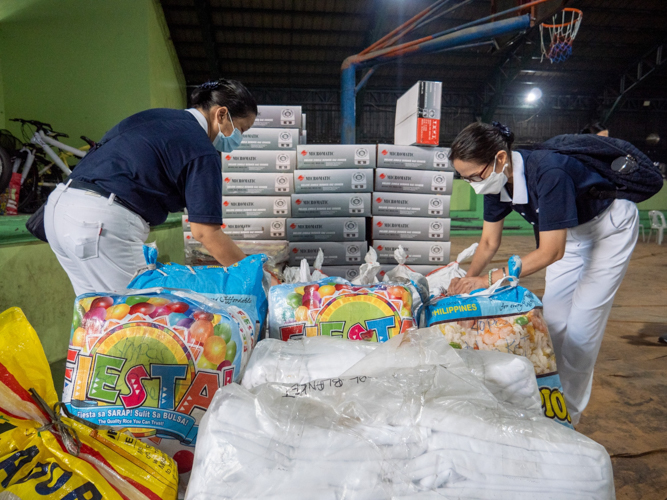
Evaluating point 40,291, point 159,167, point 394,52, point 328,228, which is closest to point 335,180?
point 328,228

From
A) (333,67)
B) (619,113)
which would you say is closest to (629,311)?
(333,67)

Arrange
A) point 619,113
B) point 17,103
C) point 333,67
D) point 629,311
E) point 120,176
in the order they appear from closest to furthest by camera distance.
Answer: point 120,176
point 629,311
point 17,103
point 333,67
point 619,113

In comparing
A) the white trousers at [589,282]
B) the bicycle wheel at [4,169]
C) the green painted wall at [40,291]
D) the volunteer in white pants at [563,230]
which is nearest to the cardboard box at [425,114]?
the volunteer in white pants at [563,230]

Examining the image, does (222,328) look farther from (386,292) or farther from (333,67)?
(333,67)

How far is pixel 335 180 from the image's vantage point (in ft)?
8.46

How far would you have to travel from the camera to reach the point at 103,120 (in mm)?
4703

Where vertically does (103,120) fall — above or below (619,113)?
below

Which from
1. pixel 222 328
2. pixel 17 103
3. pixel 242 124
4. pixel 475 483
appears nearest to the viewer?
pixel 475 483

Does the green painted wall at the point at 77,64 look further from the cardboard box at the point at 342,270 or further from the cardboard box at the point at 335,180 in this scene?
the cardboard box at the point at 342,270

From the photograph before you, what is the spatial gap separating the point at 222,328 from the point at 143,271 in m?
0.45

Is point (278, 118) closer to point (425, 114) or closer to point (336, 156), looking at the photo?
point (336, 156)

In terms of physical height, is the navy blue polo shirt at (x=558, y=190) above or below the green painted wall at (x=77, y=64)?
below

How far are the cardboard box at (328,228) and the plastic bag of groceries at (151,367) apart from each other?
185 cm

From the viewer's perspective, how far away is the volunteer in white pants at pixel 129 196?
4.11 feet
